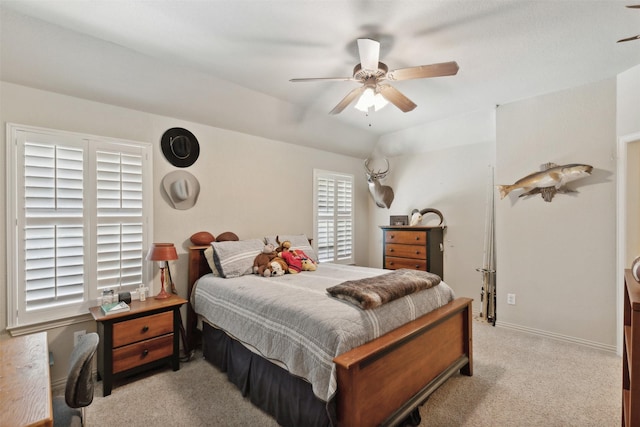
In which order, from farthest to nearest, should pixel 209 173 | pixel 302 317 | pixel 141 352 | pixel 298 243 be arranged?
pixel 298 243
pixel 209 173
pixel 141 352
pixel 302 317

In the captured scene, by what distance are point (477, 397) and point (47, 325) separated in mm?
3505

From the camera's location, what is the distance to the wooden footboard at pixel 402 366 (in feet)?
5.28

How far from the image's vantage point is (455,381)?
2.54 meters

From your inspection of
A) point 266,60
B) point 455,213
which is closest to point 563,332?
point 455,213

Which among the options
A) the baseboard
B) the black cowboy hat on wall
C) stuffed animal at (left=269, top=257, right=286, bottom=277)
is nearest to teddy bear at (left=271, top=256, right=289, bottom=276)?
stuffed animal at (left=269, top=257, right=286, bottom=277)

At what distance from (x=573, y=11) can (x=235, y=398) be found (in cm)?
370

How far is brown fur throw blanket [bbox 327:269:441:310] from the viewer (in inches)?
76.5

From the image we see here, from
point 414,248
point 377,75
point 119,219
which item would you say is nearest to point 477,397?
point 414,248

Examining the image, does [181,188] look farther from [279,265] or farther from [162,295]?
[279,265]

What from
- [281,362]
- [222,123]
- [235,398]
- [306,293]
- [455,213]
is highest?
[222,123]

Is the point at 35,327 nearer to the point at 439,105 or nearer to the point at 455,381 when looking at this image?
the point at 455,381

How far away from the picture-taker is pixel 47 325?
8.03 feet

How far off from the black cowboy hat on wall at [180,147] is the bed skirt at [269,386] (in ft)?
5.84

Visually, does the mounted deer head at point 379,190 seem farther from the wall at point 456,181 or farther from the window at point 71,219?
the window at point 71,219
